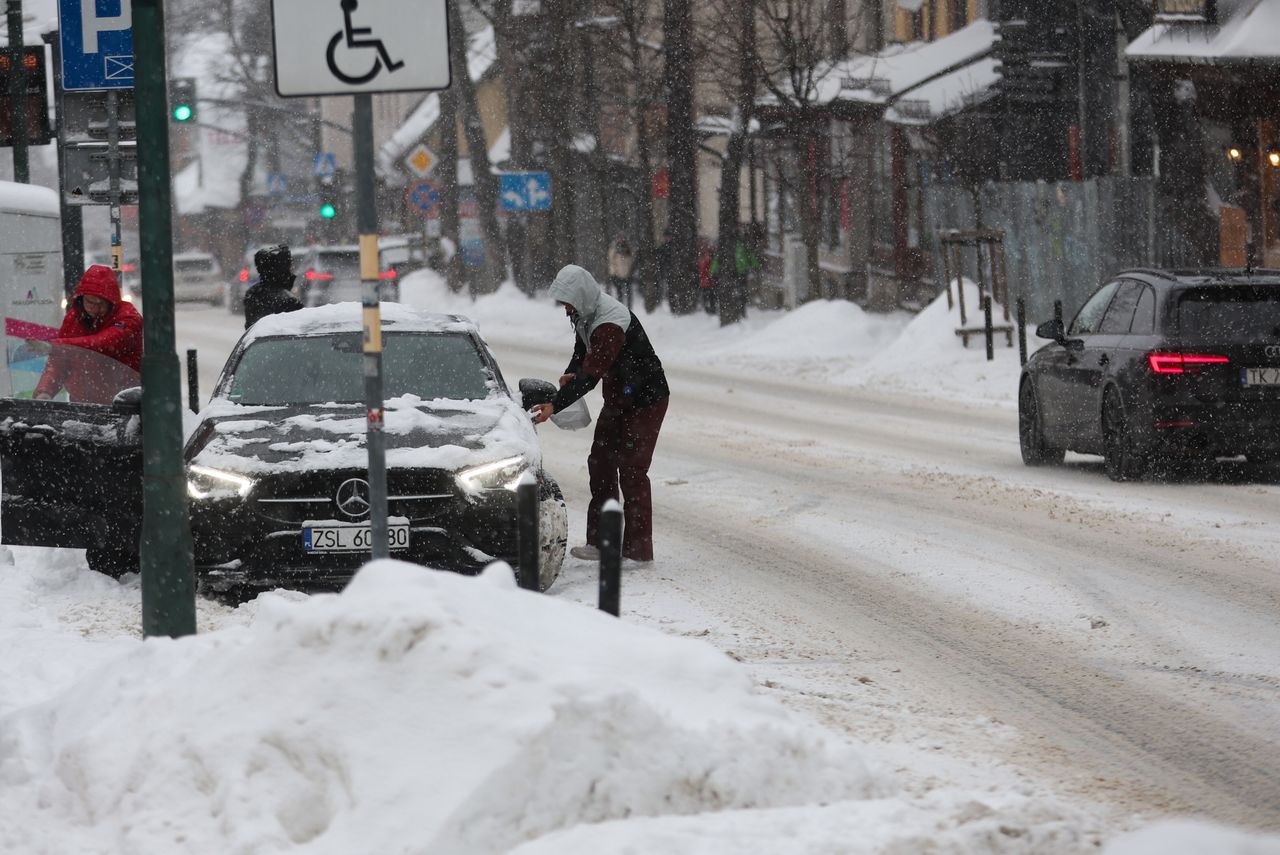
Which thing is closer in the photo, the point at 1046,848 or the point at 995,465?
the point at 1046,848

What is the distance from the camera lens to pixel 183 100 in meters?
18.2

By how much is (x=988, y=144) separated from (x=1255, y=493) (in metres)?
24.7

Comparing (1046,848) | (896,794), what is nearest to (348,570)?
(896,794)

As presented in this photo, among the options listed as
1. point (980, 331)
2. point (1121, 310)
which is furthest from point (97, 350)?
point (980, 331)

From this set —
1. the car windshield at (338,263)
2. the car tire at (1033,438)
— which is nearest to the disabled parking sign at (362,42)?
the car tire at (1033,438)

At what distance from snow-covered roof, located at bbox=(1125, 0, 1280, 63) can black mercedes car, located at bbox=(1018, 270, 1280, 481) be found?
13962 millimetres

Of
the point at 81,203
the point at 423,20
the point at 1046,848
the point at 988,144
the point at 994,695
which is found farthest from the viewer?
the point at 988,144

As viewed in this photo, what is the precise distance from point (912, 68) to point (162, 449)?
1329 inches

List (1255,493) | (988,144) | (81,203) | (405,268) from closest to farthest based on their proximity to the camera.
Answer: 1. (1255,493)
2. (81,203)
3. (988,144)
4. (405,268)

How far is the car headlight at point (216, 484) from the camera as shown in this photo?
30.3 ft

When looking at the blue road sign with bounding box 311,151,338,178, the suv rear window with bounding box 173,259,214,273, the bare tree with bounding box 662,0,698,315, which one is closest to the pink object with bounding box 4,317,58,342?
the bare tree with bounding box 662,0,698,315

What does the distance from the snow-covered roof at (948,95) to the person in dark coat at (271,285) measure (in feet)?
77.7

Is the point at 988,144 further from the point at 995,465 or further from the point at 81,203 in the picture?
the point at 81,203

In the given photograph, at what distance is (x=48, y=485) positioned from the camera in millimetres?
9578
